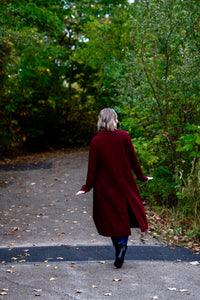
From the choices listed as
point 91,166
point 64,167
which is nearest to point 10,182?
point 64,167

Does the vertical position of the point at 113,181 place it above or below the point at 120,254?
above

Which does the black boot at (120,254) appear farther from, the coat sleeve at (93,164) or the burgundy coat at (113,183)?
the coat sleeve at (93,164)

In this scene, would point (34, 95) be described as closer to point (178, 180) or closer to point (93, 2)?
point (93, 2)

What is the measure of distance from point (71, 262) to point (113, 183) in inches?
52.3

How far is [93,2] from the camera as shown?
1948 cm

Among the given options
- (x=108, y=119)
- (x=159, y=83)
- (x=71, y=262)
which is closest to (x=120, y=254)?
(x=71, y=262)

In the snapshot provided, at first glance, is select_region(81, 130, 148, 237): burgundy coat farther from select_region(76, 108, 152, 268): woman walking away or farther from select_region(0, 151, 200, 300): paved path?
select_region(0, 151, 200, 300): paved path

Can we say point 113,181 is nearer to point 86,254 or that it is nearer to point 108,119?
point 108,119

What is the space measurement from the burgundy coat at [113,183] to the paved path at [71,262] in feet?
2.03

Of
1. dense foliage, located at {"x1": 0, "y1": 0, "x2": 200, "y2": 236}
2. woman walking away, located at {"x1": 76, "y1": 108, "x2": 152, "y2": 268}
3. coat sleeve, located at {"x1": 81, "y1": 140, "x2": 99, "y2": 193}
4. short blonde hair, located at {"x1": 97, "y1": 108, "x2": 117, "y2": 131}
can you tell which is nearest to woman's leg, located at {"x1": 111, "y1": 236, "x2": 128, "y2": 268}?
woman walking away, located at {"x1": 76, "y1": 108, "x2": 152, "y2": 268}

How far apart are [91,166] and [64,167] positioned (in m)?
9.75

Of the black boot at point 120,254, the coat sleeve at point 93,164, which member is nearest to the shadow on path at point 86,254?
the black boot at point 120,254

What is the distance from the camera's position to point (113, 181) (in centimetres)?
524

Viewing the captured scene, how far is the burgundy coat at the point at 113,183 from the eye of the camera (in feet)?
Answer: 17.2
